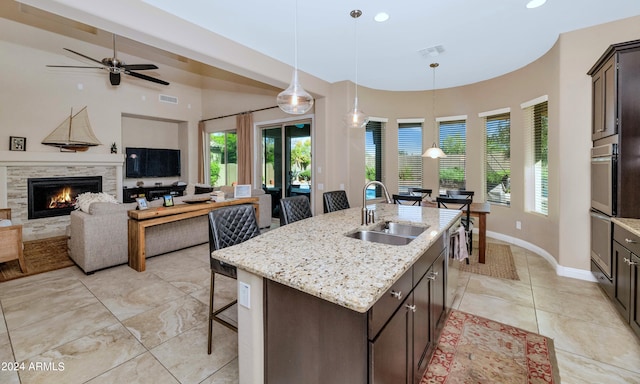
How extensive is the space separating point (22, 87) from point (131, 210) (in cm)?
420

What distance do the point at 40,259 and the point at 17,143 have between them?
111 inches

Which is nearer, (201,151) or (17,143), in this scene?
(17,143)

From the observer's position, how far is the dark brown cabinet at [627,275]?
6.93ft

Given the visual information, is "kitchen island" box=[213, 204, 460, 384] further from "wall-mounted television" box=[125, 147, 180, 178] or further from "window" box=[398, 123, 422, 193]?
"wall-mounted television" box=[125, 147, 180, 178]

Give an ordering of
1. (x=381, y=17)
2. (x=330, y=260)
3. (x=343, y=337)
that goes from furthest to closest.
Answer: (x=381, y=17), (x=330, y=260), (x=343, y=337)

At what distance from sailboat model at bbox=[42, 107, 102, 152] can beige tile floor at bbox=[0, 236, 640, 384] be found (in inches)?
139

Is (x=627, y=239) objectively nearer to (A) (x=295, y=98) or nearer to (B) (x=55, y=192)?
(A) (x=295, y=98)

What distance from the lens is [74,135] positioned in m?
5.82

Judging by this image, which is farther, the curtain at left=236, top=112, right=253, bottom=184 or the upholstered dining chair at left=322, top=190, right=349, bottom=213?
the curtain at left=236, top=112, right=253, bottom=184

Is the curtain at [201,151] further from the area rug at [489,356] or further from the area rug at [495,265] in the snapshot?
the area rug at [489,356]

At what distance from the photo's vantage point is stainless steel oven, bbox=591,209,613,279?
2.70 metres

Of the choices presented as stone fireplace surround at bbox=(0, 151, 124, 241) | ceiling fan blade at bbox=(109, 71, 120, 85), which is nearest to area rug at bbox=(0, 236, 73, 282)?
stone fireplace surround at bbox=(0, 151, 124, 241)

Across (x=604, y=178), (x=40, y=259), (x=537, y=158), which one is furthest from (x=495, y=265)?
(x=40, y=259)

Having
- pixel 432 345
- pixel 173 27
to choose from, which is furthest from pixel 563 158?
pixel 173 27
